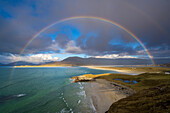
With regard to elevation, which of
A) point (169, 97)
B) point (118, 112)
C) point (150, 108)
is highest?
point (169, 97)

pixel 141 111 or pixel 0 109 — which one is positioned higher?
pixel 141 111

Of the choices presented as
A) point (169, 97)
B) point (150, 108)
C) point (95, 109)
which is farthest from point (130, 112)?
point (95, 109)

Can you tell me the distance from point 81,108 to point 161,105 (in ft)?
53.2

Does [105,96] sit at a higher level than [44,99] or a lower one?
higher

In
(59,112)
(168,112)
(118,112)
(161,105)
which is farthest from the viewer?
(59,112)

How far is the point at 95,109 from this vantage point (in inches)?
769

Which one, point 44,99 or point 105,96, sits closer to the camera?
point 44,99

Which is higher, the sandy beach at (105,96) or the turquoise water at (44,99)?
the sandy beach at (105,96)

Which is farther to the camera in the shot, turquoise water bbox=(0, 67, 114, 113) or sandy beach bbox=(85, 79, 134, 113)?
sandy beach bbox=(85, 79, 134, 113)

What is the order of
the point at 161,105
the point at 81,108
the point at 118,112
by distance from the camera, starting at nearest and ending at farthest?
the point at 161,105
the point at 118,112
the point at 81,108

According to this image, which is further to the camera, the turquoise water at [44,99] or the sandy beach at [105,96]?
the sandy beach at [105,96]

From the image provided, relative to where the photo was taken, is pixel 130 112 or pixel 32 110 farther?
pixel 32 110

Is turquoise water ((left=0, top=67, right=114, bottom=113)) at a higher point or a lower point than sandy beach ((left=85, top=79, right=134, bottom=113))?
lower

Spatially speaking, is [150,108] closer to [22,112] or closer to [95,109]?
[95,109]
